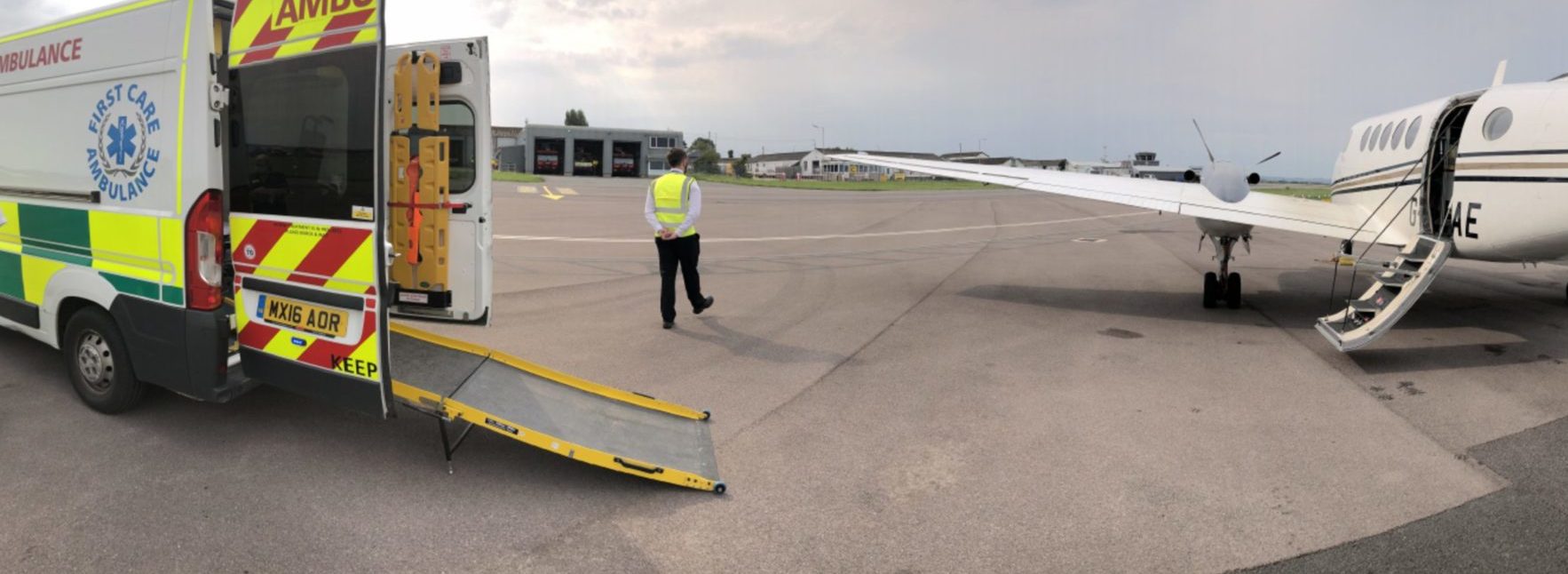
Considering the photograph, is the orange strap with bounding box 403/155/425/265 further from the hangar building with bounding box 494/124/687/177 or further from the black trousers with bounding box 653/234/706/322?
the hangar building with bounding box 494/124/687/177

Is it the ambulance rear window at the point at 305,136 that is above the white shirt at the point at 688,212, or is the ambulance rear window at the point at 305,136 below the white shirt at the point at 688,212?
above

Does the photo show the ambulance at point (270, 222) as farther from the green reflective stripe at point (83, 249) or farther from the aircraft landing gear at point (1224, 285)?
the aircraft landing gear at point (1224, 285)

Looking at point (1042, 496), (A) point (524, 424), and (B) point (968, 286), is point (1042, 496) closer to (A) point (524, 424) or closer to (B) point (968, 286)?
(A) point (524, 424)

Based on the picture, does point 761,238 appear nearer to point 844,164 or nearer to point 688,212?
point 688,212

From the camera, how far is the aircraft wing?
913 centimetres

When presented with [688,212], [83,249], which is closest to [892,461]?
[688,212]

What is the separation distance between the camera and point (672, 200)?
7.65 meters

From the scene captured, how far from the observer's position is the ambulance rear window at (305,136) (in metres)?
3.68

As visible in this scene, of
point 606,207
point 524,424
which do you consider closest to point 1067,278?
point 524,424

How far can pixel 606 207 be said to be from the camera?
24.7m

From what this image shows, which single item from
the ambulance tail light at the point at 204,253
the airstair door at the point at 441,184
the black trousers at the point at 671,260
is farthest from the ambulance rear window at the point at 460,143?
the black trousers at the point at 671,260

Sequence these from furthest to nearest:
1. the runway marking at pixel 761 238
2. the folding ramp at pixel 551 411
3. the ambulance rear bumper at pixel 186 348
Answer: the runway marking at pixel 761 238
the ambulance rear bumper at pixel 186 348
the folding ramp at pixel 551 411

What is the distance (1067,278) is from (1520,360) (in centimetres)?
575

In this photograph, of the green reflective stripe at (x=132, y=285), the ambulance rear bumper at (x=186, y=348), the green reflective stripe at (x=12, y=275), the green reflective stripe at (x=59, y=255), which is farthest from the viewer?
the green reflective stripe at (x=12, y=275)
